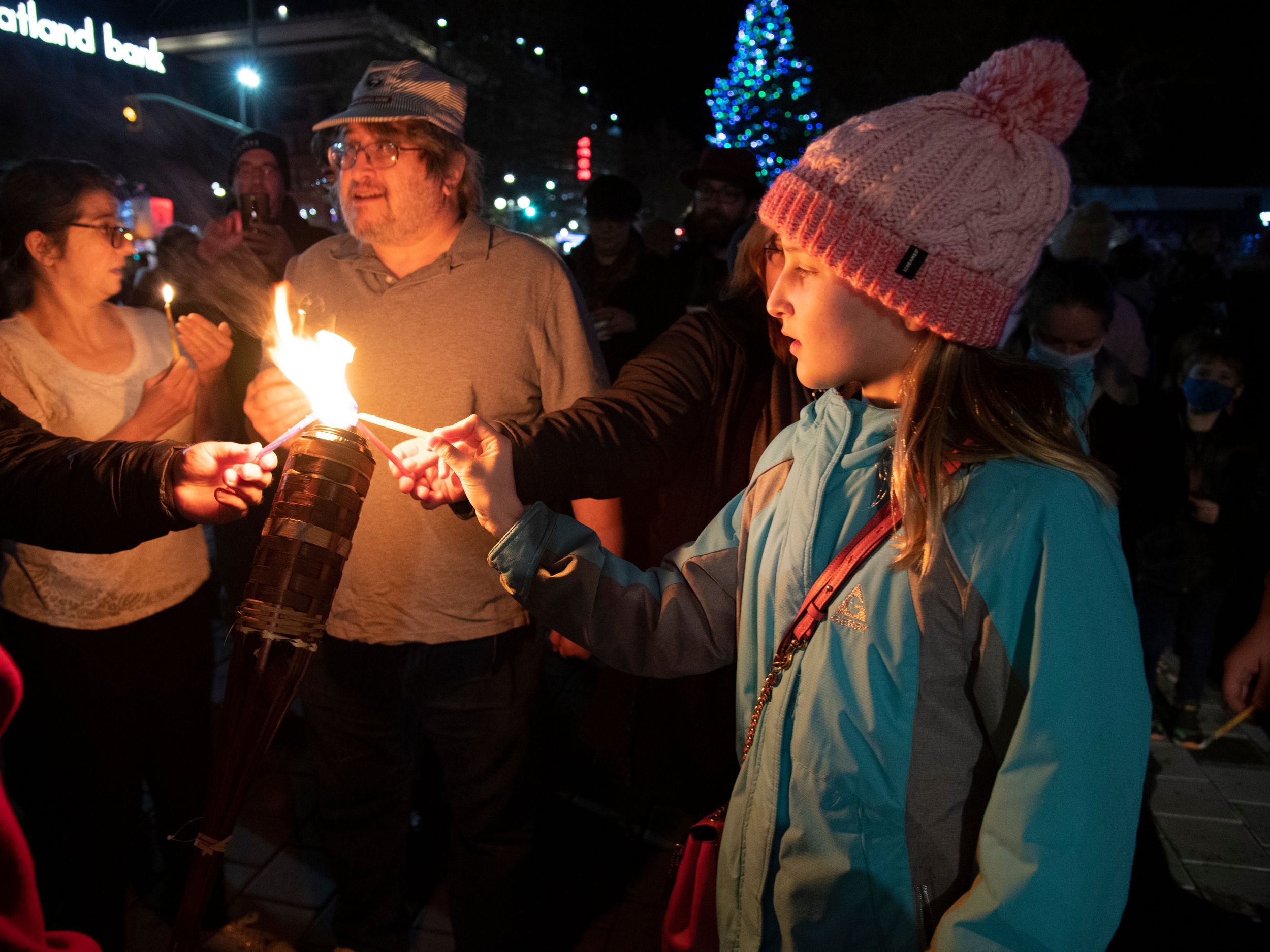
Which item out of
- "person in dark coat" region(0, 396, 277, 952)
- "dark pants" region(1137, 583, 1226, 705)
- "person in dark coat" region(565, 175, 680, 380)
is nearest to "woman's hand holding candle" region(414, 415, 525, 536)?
"person in dark coat" region(0, 396, 277, 952)

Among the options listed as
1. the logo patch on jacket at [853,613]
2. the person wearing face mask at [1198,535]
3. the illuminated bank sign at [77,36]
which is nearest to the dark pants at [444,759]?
the logo patch on jacket at [853,613]

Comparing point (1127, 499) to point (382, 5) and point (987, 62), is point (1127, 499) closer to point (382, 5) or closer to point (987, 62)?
point (987, 62)

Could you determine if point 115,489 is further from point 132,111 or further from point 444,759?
point 132,111

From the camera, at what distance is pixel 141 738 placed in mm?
2963

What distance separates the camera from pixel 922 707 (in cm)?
155

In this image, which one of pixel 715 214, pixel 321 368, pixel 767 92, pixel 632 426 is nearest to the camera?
pixel 321 368

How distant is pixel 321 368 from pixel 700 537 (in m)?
1.04

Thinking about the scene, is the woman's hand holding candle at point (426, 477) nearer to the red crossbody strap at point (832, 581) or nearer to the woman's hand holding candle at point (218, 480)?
the woman's hand holding candle at point (218, 480)

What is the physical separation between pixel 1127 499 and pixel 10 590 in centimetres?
489

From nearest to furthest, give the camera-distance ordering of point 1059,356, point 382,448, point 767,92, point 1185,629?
point 382,448 < point 1059,356 < point 1185,629 < point 767,92

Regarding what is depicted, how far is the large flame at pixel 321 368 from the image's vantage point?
1810mm

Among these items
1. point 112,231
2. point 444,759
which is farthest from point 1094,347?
point 112,231

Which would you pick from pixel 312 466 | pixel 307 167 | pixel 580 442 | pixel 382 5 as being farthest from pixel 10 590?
pixel 307 167

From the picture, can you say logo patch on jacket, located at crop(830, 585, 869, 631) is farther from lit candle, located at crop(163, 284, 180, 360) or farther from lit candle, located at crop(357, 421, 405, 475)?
lit candle, located at crop(163, 284, 180, 360)
